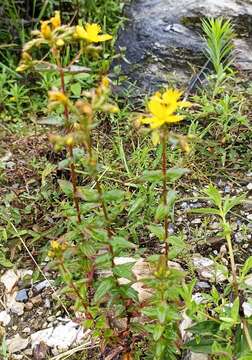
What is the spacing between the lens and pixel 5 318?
2.08 metres

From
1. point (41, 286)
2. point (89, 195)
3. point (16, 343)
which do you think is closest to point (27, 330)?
point (16, 343)

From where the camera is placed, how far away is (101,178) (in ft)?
7.92

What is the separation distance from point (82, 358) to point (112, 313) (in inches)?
12.1

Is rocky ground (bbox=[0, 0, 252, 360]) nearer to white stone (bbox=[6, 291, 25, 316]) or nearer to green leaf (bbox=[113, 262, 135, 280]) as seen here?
white stone (bbox=[6, 291, 25, 316])

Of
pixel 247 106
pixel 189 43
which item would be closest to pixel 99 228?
pixel 247 106

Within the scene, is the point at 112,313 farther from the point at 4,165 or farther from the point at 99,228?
the point at 4,165

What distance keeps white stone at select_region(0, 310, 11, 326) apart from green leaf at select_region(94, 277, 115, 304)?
0.63 meters

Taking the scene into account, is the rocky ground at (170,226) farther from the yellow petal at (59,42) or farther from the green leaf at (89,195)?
the yellow petal at (59,42)

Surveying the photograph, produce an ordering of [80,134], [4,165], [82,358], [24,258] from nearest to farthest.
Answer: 1. [80,134]
2. [82,358]
3. [24,258]
4. [4,165]

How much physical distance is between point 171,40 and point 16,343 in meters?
1.77

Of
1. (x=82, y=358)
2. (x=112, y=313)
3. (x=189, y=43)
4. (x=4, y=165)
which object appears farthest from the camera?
(x=189, y=43)

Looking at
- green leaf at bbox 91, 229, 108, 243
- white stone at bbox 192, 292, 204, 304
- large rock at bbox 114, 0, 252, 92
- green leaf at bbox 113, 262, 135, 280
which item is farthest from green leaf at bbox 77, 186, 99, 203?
large rock at bbox 114, 0, 252, 92

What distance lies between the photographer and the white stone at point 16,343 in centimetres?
197

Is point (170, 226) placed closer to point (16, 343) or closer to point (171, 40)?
point (16, 343)
